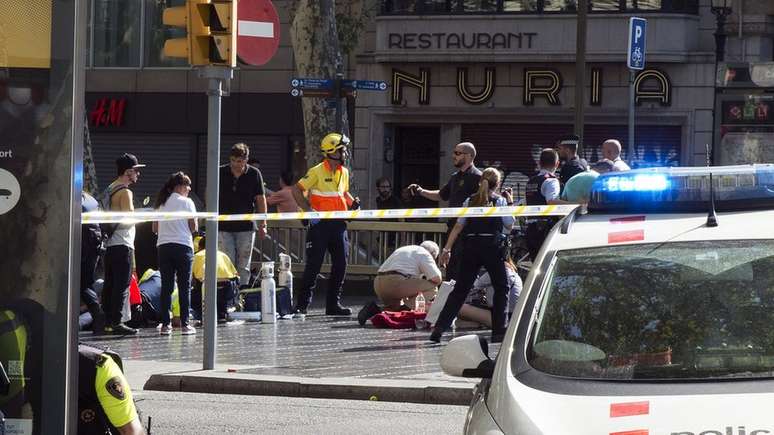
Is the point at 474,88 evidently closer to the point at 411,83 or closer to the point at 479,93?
the point at 479,93

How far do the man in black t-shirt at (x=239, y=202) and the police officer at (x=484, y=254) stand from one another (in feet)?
9.74

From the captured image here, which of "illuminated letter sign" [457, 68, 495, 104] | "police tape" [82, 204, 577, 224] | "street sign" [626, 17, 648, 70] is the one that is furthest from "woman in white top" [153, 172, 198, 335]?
"illuminated letter sign" [457, 68, 495, 104]

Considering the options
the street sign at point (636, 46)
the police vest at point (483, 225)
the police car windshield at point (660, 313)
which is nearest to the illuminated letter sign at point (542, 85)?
the street sign at point (636, 46)

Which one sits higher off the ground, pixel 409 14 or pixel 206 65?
pixel 409 14

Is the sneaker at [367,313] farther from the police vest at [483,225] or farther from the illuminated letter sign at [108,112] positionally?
the illuminated letter sign at [108,112]

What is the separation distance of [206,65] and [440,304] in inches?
160

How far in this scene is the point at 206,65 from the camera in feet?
37.0

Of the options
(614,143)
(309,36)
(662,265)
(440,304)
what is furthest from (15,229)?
(309,36)

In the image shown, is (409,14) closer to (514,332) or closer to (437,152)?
(437,152)

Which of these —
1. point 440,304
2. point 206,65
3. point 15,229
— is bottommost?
point 440,304

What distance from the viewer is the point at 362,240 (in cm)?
1927

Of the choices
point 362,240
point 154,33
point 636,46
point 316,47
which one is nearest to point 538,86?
point 316,47

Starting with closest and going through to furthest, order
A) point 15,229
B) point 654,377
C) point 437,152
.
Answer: point 654,377, point 15,229, point 437,152

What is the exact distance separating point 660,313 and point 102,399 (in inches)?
80.3
